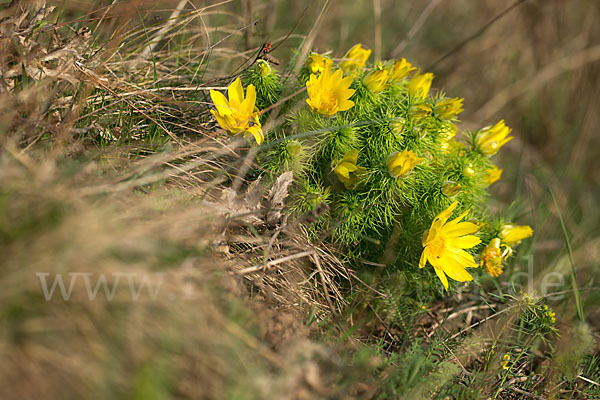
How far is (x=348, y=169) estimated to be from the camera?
1700 mm

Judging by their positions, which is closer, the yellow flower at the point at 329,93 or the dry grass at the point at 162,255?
the dry grass at the point at 162,255

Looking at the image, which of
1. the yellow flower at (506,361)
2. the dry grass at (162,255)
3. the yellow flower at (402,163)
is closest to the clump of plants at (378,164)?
the yellow flower at (402,163)

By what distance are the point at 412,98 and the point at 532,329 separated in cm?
97

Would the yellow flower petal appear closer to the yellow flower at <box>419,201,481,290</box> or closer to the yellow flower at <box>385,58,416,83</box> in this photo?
the yellow flower at <box>385,58,416,83</box>

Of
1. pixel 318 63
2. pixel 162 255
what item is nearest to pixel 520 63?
pixel 318 63

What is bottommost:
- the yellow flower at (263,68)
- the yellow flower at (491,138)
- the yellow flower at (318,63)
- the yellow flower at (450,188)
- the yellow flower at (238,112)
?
the yellow flower at (450,188)

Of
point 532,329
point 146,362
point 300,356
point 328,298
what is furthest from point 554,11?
point 146,362

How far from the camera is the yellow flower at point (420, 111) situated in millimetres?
1769

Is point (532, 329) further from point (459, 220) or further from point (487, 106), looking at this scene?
point (487, 106)

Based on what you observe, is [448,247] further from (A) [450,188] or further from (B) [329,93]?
(B) [329,93]

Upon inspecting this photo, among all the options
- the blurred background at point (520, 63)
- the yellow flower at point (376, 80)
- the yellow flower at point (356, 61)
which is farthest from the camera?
the blurred background at point (520, 63)

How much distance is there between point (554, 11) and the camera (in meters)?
4.46

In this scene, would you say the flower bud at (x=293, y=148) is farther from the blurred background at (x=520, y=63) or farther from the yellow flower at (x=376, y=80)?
the blurred background at (x=520, y=63)

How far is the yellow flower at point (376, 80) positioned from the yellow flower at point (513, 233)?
0.73 metres
